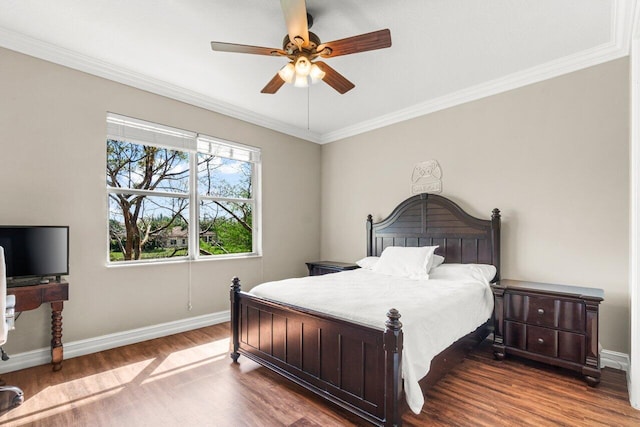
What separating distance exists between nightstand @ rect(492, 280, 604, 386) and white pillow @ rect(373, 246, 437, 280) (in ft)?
2.23

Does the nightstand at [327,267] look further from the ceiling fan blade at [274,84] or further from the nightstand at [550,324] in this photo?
the ceiling fan blade at [274,84]

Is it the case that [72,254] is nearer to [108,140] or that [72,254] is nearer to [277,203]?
[108,140]

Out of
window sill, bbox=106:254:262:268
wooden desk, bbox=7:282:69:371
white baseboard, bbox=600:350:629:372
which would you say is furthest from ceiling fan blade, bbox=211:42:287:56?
white baseboard, bbox=600:350:629:372

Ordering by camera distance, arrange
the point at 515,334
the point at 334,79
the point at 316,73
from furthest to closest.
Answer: the point at 515,334 < the point at 334,79 < the point at 316,73

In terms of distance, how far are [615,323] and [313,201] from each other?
152 inches

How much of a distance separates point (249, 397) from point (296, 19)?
A: 8.38 ft

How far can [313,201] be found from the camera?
209 inches

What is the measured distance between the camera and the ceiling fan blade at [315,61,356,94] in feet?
7.96

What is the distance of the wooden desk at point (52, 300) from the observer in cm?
246

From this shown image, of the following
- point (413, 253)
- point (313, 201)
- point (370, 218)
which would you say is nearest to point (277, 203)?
point (313, 201)

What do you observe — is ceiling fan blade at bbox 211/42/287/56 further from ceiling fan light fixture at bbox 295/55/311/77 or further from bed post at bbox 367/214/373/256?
bed post at bbox 367/214/373/256

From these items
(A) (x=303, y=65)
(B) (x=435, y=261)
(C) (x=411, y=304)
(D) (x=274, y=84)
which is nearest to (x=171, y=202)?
(D) (x=274, y=84)

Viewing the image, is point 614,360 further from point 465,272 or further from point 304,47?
point 304,47

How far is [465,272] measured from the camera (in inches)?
125
